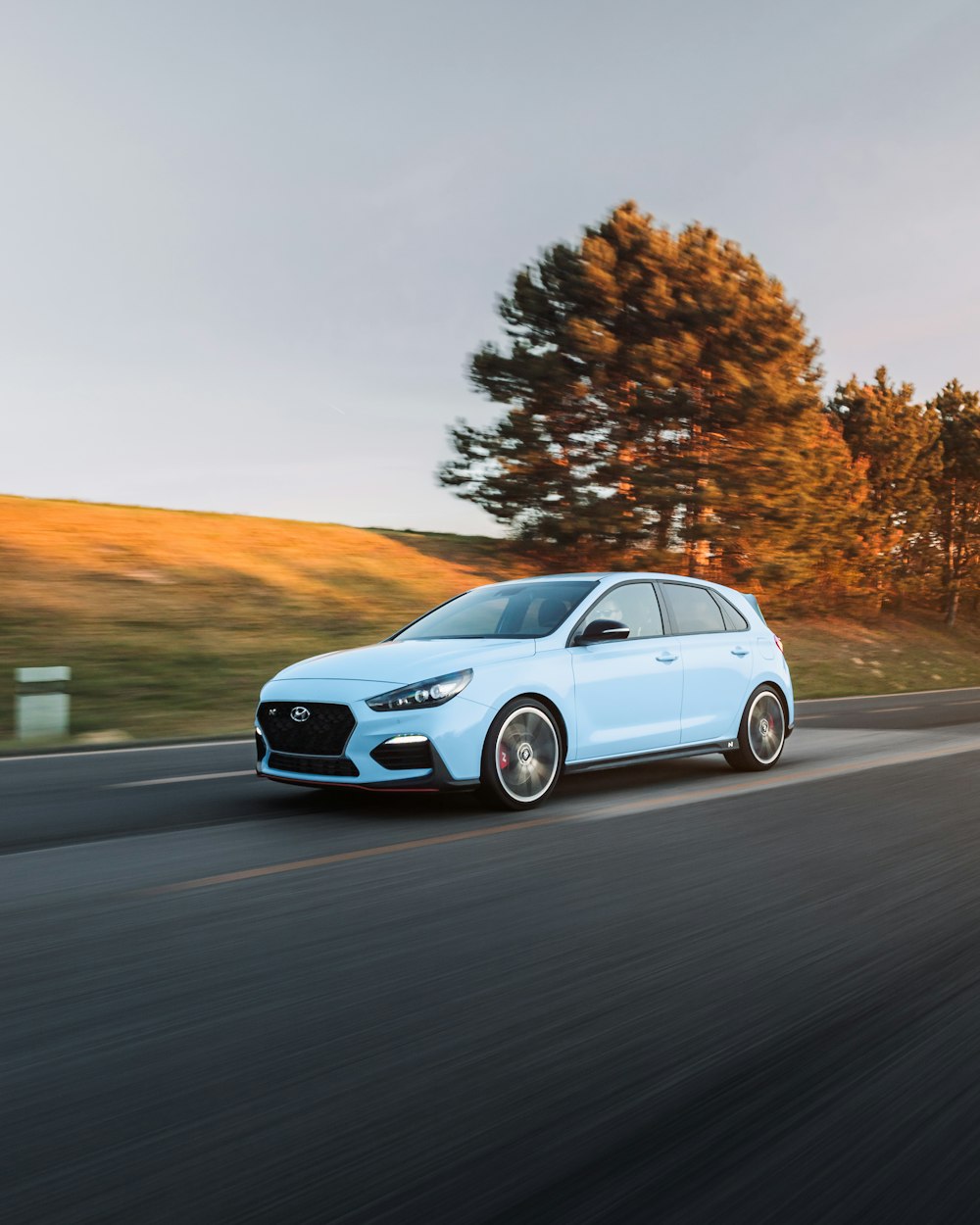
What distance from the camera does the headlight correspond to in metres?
7.23

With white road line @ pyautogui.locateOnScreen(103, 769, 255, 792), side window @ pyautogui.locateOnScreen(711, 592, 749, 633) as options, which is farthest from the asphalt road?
side window @ pyautogui.locateOnScreen(711, 592, 749, 633)

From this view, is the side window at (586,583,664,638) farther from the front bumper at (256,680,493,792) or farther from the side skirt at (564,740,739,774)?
the front bumper at (256,680,493,792)

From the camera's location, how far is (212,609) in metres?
24.0

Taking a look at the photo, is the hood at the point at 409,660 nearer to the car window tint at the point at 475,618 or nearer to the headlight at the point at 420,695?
the headlight at the point at 420,695

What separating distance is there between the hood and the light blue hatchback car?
13 mm

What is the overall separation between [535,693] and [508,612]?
3.94ft

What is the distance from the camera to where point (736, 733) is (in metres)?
9.58

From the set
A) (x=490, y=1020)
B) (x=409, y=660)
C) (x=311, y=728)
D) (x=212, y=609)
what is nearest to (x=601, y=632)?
(x=409, y=660)

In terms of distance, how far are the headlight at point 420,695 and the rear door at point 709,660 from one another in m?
2.36

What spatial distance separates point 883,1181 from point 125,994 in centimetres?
237

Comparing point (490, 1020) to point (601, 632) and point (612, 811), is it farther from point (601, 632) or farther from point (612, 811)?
point (601, 632)

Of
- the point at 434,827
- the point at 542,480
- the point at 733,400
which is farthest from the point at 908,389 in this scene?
the point at 434,827

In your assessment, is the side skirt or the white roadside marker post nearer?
the side skirt

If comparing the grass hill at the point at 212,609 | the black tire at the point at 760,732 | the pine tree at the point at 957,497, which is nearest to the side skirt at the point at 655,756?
Answer: the black tire at the point at 760,732
